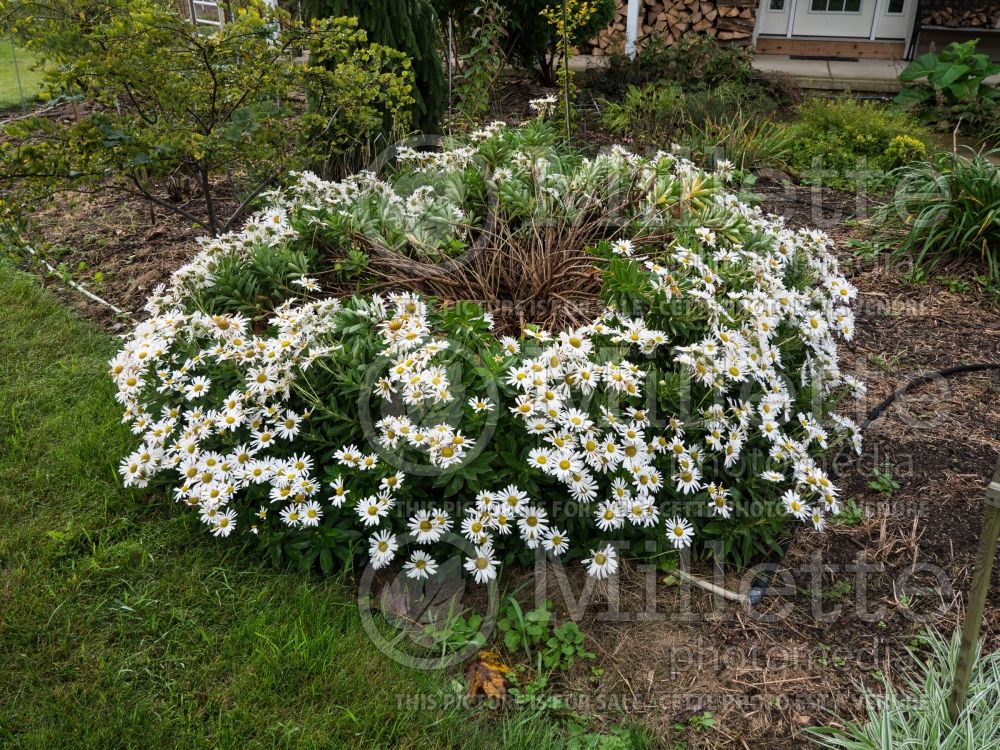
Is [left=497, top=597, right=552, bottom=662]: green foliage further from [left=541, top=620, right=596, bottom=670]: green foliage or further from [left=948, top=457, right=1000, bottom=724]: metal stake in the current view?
[left=948, top=457, right=1000, bottom=724]: metal stake

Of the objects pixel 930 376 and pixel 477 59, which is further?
pixel 477 59

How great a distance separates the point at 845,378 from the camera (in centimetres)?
293

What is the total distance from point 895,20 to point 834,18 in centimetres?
63

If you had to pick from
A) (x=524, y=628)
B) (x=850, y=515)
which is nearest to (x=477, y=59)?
(x=850, y=515)

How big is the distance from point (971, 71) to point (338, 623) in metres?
7.11

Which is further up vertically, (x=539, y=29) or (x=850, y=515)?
(x=539, y=29)

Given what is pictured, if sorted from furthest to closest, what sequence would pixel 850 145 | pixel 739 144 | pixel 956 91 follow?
pixel 956 91 → pixel 850 145 → pixel 739 144

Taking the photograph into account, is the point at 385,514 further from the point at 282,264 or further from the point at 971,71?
the point at 971,71

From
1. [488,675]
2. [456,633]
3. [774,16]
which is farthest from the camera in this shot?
[774,16]

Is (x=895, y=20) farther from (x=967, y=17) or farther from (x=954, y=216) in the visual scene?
(x=954, y=216)

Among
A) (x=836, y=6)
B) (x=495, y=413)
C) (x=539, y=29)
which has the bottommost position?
(x=495, y=413)

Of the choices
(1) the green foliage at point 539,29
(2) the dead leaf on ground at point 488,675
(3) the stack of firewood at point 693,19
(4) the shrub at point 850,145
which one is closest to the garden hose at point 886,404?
(2) the dead leaf on ground at point 488,675

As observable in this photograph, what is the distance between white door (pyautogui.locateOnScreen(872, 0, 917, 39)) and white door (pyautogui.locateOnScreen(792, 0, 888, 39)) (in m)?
0.10

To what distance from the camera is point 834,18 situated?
8.60 m
